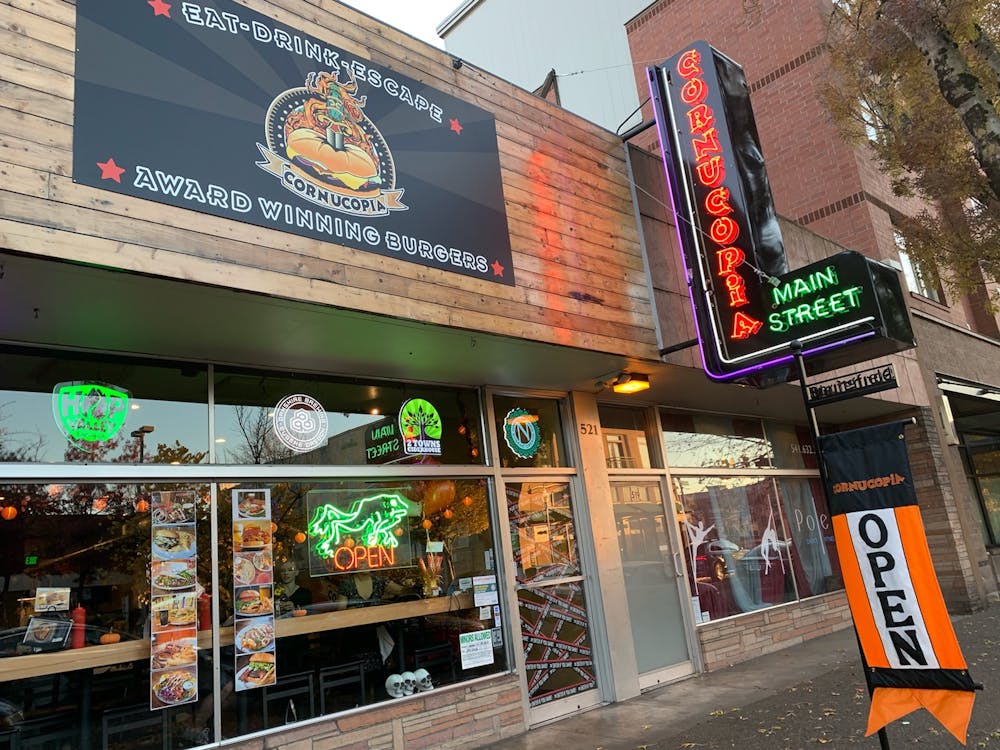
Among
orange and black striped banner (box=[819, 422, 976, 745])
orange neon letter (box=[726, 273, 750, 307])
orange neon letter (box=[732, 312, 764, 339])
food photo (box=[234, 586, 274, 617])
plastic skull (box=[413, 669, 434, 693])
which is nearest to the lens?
orange and black striped banner (box=[819, 422, 976, 745])

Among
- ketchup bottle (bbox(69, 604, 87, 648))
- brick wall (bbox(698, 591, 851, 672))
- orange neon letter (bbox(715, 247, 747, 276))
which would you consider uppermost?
orange neon letter (bbox(715, 247, 747, 276))

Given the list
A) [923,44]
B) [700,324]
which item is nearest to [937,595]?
[700,324]

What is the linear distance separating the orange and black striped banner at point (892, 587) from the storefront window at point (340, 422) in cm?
351

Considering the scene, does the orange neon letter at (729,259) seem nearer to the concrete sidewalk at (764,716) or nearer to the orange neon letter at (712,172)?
the orange neon letter at (712,172)

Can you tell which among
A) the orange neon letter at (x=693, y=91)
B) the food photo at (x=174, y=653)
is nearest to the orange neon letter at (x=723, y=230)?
the orange neon letter at (x=693, y=91)

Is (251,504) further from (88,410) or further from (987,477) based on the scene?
(987,477)

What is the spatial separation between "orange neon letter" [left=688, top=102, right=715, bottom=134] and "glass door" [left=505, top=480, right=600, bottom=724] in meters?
3.90

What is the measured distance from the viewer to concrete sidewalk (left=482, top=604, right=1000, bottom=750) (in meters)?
5.40

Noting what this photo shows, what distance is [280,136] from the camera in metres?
4.66

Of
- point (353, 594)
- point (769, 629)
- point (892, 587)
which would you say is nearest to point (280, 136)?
point (353, 594)

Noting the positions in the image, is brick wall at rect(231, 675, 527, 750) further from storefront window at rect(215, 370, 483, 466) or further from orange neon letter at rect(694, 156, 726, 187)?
orange neon letter at rect(694, 156, 726, 187)

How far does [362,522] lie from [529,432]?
2114 mm

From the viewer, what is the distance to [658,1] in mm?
15695

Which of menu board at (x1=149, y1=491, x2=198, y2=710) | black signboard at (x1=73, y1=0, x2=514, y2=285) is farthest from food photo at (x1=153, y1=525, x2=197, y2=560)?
black signboard at (x1=73, y1=0, x2=514, y2=285)
